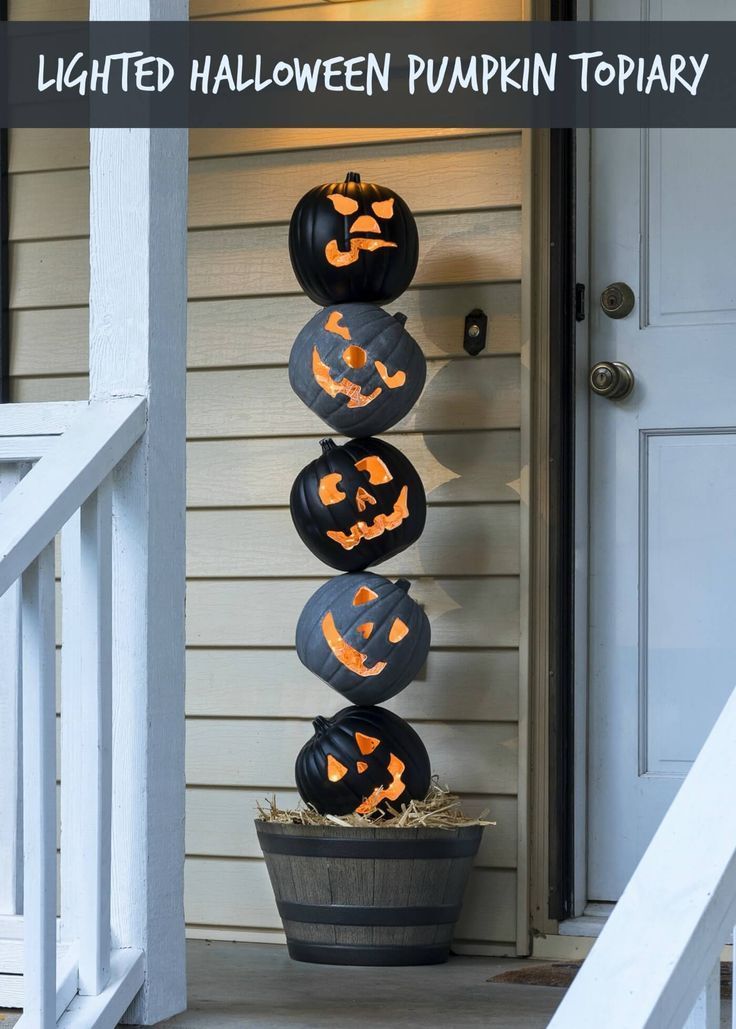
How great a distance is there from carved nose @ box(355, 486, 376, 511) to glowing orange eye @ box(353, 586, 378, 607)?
160 mm

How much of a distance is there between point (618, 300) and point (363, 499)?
71 cm

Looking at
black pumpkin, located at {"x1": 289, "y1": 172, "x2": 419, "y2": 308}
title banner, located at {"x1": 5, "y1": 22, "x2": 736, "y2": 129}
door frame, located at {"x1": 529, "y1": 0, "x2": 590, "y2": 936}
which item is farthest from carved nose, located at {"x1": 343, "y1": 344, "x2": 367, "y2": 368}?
title banner, located at {"x1": 5, "y1": 22, "x2": 736, "y2": 129}

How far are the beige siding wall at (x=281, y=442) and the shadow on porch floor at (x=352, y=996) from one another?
31cm

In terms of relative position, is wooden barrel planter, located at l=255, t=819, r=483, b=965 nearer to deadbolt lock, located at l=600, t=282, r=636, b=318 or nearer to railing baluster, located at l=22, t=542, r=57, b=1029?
railing baluster, located at l=22, t=542, r=57, b=1029

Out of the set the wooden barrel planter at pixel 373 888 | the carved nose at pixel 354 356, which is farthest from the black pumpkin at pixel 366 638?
the carved nose at pixel 354 356

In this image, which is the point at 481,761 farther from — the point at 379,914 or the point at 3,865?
the point at 3,865

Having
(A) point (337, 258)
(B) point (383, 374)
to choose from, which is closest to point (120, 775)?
(B) point (383, 374)

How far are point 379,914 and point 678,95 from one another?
1.77 metres

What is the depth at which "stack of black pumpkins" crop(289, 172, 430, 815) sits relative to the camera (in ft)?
8.86

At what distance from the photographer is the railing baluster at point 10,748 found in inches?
87.8

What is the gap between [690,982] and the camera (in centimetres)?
101

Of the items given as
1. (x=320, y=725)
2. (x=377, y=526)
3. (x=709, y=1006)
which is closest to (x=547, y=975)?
(x=320, y=725)

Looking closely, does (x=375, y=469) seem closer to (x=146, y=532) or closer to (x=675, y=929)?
(x=146, y=532)

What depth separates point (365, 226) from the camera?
2785 millimetres
